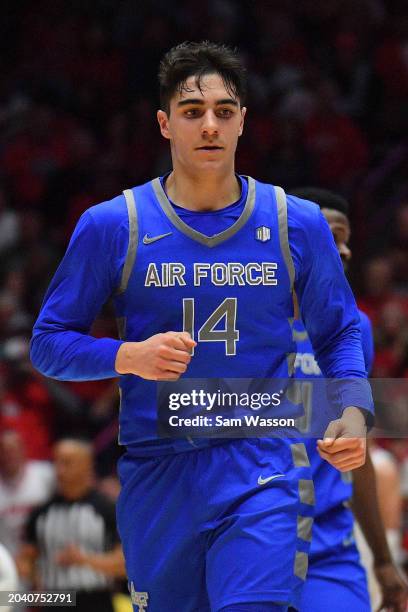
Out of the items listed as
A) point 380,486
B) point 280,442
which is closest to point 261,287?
point 280,442

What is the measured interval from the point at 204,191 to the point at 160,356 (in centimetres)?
67

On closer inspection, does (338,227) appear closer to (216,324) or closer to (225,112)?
(225,112)

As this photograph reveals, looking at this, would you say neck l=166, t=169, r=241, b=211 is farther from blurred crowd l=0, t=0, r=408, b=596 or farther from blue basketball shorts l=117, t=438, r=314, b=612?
blurred crowd l=0, t=0, r=408, b=596

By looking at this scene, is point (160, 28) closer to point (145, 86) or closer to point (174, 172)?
point (145, 86)

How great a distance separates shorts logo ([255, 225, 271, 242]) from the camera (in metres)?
3.62

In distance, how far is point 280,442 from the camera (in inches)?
139

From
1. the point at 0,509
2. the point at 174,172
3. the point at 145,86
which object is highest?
the point at 145,86

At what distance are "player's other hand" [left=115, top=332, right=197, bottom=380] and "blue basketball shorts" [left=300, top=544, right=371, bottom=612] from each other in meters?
1.08

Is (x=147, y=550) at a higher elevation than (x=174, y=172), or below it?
below

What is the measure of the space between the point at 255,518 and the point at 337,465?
284 millimetres

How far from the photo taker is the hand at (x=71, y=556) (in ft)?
17.8

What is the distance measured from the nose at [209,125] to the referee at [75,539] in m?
2.12

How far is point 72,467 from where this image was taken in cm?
608

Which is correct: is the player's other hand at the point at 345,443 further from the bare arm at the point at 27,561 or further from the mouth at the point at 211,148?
the bare arm at the point at 27,561
